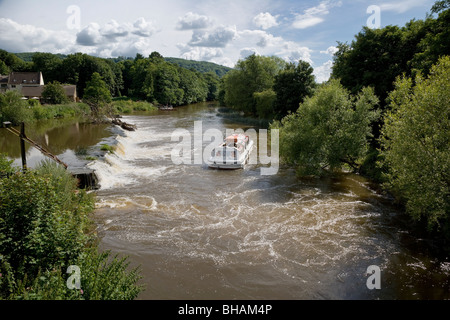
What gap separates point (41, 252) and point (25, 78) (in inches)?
3499

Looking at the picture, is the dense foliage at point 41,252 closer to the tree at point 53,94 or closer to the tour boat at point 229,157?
the tour boat at point 229,157

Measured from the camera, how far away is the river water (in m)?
9.87

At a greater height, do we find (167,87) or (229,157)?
(167,87)

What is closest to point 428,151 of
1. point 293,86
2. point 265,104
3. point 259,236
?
point 259,236

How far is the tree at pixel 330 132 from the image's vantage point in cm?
1961

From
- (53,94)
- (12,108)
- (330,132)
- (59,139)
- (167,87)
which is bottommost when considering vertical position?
(59,139)

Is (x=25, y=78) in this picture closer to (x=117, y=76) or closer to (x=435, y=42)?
(x=117, y=76)

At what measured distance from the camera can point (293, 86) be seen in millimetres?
40812

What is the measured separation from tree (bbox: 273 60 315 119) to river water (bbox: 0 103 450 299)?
2123cm

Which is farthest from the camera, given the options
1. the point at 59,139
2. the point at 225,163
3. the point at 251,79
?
the point at 251,79

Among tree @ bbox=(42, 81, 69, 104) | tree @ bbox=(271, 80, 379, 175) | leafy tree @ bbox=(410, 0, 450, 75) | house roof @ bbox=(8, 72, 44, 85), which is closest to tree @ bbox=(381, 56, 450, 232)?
tree @ bbox=(271, 80, 379, 175)

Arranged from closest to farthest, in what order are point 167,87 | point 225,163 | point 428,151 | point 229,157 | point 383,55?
point 428,151 → point 225,163 → point 229,157 → point 383,55 → point 167,87

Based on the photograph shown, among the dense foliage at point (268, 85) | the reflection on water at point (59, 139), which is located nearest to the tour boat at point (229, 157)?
the reflection on water at point (59, 139)

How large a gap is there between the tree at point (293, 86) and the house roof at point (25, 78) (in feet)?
220
